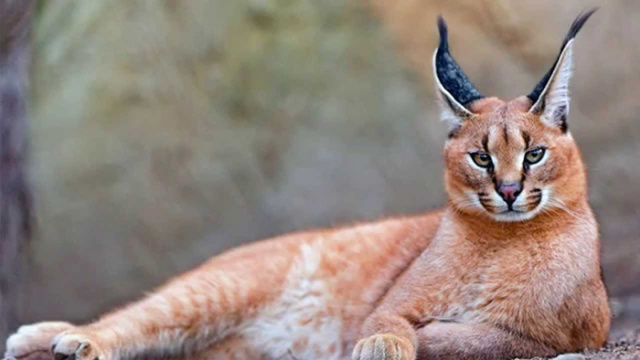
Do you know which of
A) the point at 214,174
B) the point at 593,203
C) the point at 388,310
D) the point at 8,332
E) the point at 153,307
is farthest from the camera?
the point at 214,174

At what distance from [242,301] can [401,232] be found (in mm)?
885

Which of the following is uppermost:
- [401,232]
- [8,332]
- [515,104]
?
[515,104]

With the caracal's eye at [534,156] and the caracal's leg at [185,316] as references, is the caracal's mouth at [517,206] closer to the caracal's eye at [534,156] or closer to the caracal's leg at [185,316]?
the caracal's eye at [534,156]

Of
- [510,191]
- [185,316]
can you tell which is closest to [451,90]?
[510,191]

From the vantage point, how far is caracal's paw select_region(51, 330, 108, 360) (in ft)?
16.1

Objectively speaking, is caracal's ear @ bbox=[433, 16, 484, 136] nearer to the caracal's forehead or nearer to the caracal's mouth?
the caracal's forehead

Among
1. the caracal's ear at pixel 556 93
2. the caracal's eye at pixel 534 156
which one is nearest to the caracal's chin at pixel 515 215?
the caracal's eye at pixel 534 156

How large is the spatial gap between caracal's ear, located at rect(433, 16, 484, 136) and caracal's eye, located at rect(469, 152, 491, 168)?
23 cm

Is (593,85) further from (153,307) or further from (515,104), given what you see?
(153,307)

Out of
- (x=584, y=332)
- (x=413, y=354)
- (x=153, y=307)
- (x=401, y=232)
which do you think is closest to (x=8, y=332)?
(x=153, y=307)

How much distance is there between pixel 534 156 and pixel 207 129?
4.29 metres

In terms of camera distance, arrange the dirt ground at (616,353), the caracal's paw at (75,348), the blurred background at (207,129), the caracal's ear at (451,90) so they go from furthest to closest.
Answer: the blurred background at (207,129) → the caracal's paw at (75,348) → the caracal's ear at (451,90) → the dirt ground at (616,353)

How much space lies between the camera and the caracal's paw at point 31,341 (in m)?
5.33

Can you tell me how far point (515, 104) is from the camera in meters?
4.64
